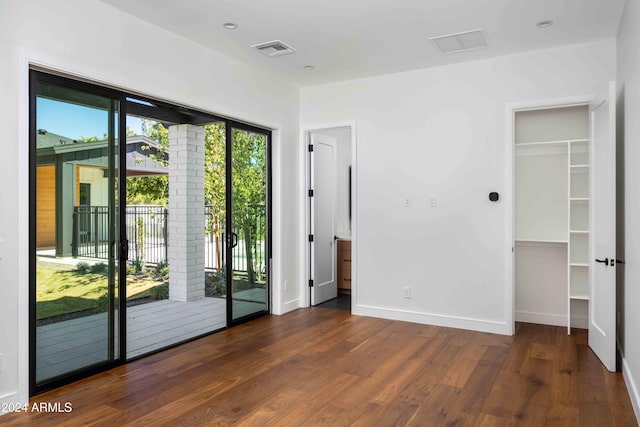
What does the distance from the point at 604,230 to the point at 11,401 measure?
14.4 feet

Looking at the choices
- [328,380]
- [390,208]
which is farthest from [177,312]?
[390,208]

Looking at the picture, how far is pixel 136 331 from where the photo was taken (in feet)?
14.3

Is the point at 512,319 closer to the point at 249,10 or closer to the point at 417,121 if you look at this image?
the point at 417,121

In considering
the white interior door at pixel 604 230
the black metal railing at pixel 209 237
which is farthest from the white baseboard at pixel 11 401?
the white interior door at pixel 604 230

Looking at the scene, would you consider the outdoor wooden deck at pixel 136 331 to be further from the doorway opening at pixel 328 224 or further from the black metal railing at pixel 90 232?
the doorway opening at pixel 328 224

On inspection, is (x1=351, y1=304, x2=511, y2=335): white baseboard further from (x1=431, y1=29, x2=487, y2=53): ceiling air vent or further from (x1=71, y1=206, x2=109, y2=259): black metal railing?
(x1=71, y1=206, x2=109, y2=259): black metal railing

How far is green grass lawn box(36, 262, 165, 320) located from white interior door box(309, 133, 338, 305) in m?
2.87

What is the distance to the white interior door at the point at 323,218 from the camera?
5797 mm

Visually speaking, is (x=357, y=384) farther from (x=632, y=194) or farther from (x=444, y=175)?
(x=444, y=175)

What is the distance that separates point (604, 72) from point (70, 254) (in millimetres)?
4806

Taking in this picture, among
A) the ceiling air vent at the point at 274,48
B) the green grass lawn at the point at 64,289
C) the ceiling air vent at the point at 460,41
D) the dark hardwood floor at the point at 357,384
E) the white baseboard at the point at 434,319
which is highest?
the ceiling air vent at the point at 274,48

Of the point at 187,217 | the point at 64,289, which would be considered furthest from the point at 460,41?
the point at 64,289

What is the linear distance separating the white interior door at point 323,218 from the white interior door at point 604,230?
3113 millimetres

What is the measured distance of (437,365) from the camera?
11.9 feet
